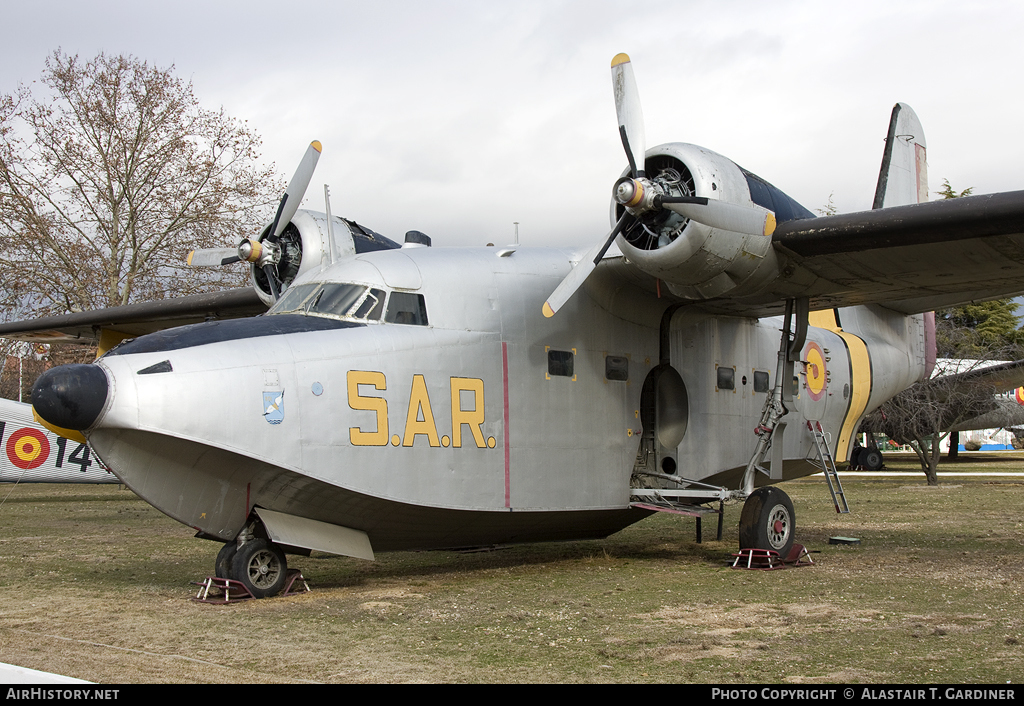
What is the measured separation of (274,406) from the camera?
307 inches

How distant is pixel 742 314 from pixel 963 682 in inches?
295

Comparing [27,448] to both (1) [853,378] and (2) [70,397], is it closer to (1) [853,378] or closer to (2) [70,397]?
(2) [70,397]

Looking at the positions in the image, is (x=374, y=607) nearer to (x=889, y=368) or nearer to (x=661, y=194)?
(x=661, y=194)

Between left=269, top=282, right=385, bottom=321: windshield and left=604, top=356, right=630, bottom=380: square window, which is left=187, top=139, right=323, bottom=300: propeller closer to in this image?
left=269, top=282, right=385, bottom=321: windshield

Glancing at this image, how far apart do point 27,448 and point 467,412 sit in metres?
15.1

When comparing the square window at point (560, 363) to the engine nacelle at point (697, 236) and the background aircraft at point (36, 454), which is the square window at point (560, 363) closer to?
the engine nacelle at point (697, 236)

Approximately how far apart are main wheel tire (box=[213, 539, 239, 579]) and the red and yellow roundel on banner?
7993mm

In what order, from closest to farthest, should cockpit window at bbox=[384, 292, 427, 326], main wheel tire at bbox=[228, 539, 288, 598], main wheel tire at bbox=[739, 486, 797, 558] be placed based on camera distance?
main wheel tire at bbox=[228, 539, 288, 598] < cockpit window at bbox=[384, 292, 427, 326] < main wheel tire at bbox=[739, 486, 797, 558]

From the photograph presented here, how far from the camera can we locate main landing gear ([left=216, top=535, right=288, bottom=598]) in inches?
320

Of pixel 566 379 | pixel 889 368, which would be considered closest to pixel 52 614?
pixel 566 379

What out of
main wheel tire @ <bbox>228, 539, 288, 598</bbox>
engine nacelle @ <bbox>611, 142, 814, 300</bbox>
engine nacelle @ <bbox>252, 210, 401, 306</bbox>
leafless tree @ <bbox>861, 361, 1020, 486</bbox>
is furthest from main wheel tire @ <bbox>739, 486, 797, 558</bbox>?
leafless tree @ <bbox>861, 361, 1020, 486</bbox>

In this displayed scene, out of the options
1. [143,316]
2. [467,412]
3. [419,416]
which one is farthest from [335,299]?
[143,316]

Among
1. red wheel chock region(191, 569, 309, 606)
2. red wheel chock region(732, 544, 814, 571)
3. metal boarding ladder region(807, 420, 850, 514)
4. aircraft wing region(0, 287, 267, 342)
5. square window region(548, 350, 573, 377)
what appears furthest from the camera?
aircraft wing region(0, 287, 267, 342)

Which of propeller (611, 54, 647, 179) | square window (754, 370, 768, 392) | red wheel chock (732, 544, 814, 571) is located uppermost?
propeller (611, 54, 647, 179)
